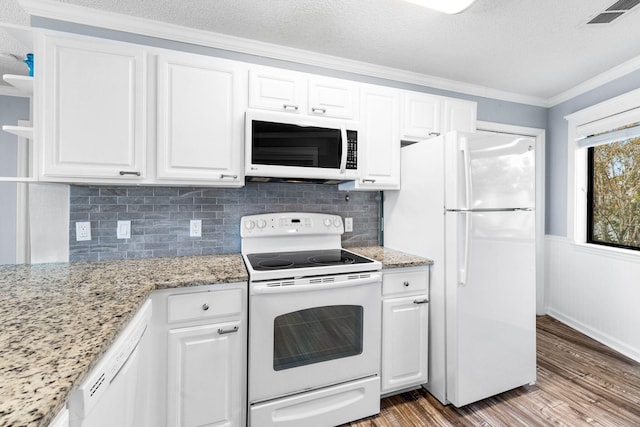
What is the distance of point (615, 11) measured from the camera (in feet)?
6.08

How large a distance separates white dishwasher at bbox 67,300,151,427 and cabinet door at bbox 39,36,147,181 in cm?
89

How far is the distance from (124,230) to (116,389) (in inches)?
50.1

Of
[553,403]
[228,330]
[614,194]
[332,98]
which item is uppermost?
[332,98]

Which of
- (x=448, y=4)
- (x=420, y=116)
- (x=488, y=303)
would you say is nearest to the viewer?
(x=448, y=4)

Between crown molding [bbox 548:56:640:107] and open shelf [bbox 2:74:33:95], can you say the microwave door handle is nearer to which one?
open shelf [bbox 2:74:33:95]

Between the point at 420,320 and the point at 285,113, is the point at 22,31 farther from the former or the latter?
the point at 420,320

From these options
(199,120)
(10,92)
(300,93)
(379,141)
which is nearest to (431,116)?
(379,141)

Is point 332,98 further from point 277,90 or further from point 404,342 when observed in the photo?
point 404,342

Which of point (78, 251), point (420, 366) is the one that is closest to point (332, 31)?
point (78, 251)

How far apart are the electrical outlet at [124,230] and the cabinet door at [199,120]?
484 millimetres

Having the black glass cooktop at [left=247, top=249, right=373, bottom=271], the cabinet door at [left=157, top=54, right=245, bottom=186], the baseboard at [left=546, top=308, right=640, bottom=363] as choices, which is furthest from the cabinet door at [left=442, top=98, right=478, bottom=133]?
the baseboard at [left=546, top=308, right=640, bottom=363]

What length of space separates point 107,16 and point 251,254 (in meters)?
1.78

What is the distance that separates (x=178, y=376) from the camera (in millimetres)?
1470

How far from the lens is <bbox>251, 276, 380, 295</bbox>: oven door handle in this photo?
157 cm
